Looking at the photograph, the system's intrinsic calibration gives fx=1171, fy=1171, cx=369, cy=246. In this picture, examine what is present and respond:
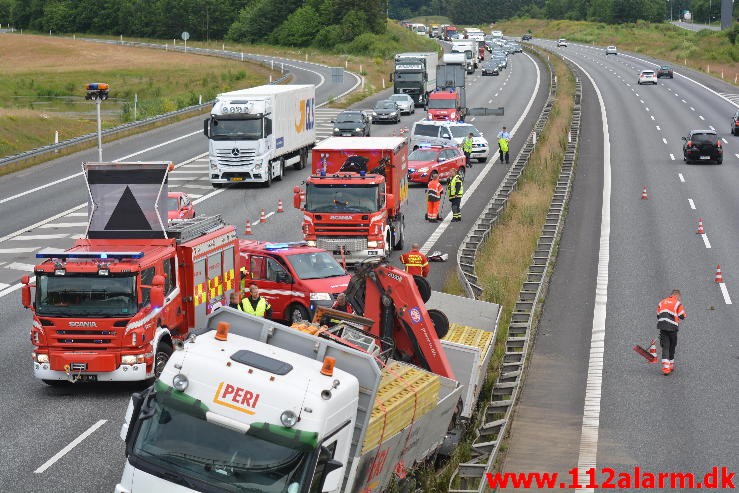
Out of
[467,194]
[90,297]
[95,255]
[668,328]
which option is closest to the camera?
[90,297]

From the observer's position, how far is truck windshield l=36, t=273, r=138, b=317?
18672 millimetres

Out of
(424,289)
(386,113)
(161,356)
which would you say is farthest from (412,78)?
(424,289)

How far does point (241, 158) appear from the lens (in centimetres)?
4344

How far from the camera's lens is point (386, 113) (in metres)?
66.2

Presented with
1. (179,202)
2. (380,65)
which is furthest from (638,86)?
(179,202)

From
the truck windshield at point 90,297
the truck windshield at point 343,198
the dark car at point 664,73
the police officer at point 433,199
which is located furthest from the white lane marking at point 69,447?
the dark car at point 664,73

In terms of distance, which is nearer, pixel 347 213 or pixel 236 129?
pixel 347 213

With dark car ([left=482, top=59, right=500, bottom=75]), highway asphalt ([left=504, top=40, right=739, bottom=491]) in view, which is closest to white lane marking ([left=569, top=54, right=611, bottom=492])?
highway asphalt ([left=504, top=40, right=739, bottom=491])

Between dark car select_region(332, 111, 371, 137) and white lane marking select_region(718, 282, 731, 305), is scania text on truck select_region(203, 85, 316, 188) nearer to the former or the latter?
dark car select_region(332, 111, 371, 137)

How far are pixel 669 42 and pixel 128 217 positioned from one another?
146311 mm

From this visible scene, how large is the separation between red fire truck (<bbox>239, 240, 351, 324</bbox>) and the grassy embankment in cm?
358

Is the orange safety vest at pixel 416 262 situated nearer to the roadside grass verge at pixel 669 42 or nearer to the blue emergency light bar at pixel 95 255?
the blue emergency light bar at pixel 95 255

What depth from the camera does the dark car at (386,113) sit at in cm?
6619

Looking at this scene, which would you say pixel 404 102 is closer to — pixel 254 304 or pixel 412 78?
pixel 412 78
